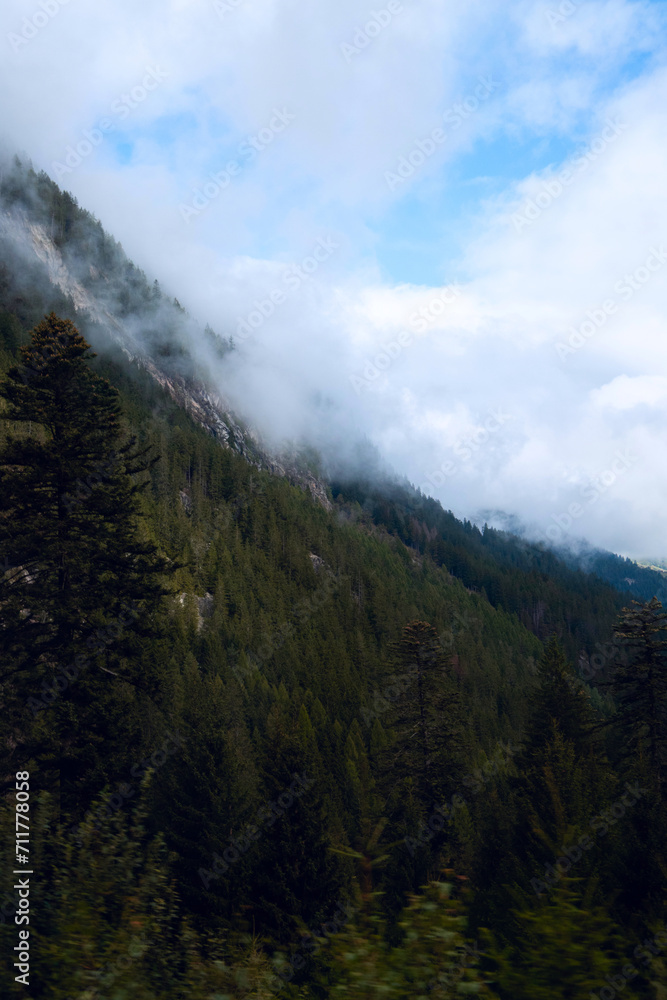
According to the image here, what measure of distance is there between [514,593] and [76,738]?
167 meters

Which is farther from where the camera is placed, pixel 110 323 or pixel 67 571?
pixel 110 323

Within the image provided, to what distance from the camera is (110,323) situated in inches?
6594

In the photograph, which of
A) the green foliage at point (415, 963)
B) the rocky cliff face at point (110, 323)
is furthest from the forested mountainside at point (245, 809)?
the rocky cliff face at point (110, 323)

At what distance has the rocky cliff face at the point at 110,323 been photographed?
150000 mm

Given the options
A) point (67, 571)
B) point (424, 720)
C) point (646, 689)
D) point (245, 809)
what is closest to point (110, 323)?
point (424, 720)

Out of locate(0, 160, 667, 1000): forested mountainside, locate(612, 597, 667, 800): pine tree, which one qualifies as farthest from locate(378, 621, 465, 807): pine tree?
locate(612, 597, 667, 800): pine tree

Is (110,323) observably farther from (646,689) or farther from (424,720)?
(646,689)

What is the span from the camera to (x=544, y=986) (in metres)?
5.01

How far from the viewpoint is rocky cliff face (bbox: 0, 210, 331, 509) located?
15000cm

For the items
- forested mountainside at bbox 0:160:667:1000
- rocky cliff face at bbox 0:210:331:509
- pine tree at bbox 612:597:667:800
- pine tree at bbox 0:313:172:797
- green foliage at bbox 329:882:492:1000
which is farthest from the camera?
rocky cliff face at bbox 0:210:331:509

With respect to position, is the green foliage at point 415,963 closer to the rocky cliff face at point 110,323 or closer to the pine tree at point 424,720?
the pine tree at point 424,720

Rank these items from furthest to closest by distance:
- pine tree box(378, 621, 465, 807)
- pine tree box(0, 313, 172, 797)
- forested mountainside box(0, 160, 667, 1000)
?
pine tree box(378, 621, 465, 807), pine tree box(0, 313, 172, 797), forested mountainside box(0, 160, 667, 1000)

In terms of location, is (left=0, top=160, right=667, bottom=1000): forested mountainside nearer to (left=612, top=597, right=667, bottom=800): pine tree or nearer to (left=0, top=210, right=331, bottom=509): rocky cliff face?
(left=612, top=597, right=667, bottom=800): pine tree

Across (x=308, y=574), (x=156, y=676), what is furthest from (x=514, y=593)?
(x=156, y=676)
